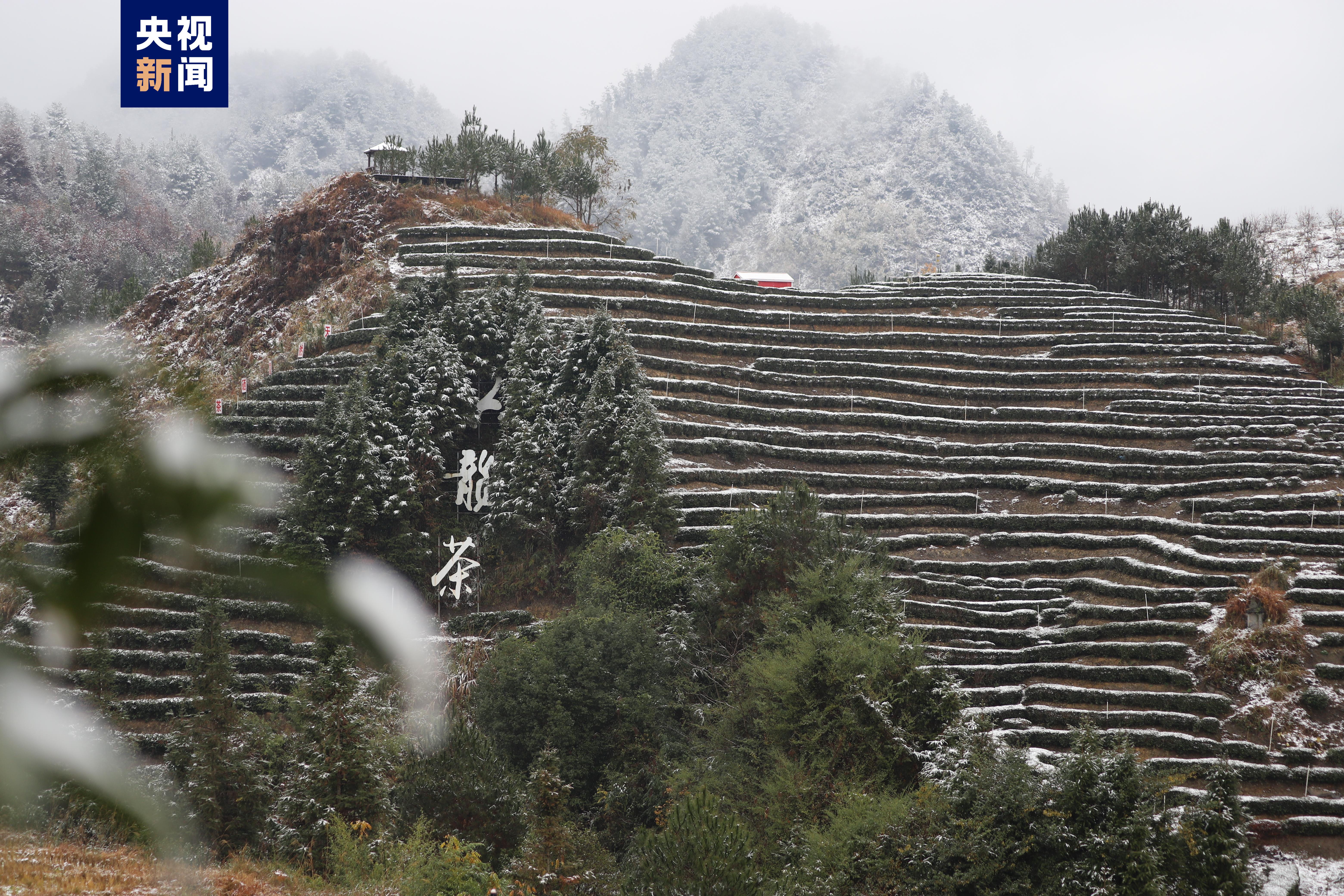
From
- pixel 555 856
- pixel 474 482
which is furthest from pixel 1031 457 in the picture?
pixel 555 856

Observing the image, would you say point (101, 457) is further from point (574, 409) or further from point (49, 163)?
point (49, 163)

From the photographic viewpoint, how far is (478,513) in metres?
29.9

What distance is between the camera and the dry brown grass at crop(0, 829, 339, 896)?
4.15 m

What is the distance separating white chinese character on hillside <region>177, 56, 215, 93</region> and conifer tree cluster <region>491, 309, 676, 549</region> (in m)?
17.7

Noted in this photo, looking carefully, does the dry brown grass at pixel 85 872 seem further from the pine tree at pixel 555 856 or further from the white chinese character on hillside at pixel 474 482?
the white chinese character on hillside at pixel 474 482

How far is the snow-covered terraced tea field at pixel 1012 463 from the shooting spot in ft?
72.2

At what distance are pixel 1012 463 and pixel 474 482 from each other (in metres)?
17.5

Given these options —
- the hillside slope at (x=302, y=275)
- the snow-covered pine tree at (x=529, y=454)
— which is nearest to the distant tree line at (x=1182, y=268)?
the hillside slope at (x=302, y=275)

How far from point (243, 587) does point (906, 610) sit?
2523 centimetres

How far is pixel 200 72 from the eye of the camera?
10039 mm

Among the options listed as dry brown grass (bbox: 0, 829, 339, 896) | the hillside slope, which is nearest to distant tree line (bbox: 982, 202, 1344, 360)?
the hillside slope

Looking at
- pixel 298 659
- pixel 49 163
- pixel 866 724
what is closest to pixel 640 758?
pixel 866 724

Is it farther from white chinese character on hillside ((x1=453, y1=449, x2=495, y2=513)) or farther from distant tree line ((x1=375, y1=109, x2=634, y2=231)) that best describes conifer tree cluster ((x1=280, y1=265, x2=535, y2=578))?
distant tree line ((x1=375, y1=109, x2=634, y2=231))

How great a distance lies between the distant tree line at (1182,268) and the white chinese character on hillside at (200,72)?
4078 centimetres
